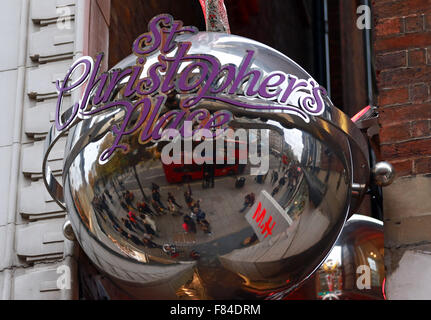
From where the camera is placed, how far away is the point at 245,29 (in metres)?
10.4

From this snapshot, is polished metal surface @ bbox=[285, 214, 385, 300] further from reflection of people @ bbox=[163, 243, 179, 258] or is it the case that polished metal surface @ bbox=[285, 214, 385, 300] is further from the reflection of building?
reflection of people @ bbox=[163, 243, 179, 258]

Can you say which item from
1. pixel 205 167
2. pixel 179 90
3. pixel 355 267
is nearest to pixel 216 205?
pixel 205 167

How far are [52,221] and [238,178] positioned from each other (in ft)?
5.81

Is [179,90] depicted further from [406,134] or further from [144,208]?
[406,134]

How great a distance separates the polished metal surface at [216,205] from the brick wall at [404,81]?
0.76 m

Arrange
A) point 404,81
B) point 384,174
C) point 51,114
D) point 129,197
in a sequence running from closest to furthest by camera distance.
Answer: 1. point 129,197
2. point 384,174
3. point 404,81
4. point 51,114

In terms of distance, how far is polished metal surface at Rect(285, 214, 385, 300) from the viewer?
17.9 feet

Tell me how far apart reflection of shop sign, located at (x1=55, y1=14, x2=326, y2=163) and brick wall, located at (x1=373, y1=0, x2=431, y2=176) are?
955 mm

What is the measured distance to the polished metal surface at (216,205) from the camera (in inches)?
167

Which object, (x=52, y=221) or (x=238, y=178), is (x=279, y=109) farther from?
(x=52, y=221)

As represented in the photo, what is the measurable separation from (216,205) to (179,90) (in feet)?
1.64

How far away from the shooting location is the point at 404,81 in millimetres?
5430

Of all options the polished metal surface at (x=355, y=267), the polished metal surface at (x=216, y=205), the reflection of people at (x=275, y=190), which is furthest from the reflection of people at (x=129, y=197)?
the polished metal surface at (x=355, y=267)

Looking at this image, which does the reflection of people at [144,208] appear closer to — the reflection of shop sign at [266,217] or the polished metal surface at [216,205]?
the polished metal surface at [216,205]
